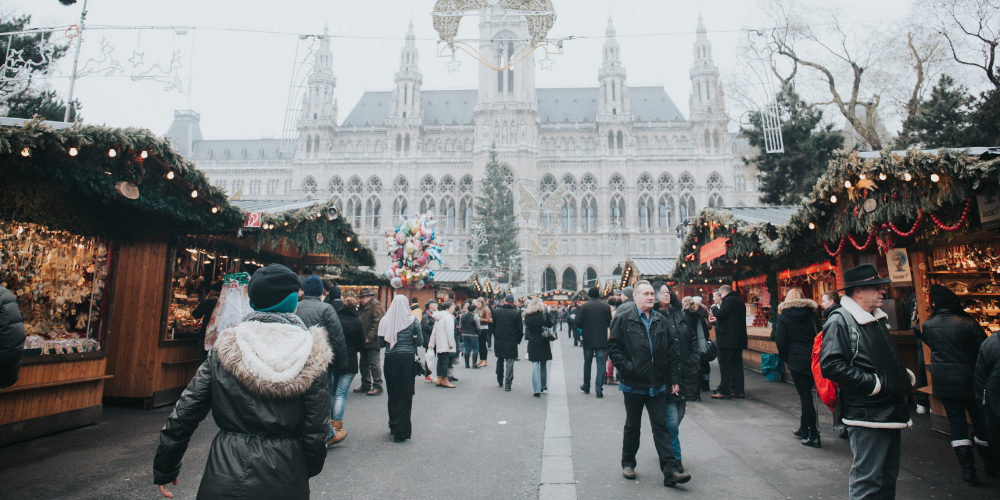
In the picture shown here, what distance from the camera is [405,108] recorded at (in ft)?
176

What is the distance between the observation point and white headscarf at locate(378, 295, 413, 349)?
5.02m

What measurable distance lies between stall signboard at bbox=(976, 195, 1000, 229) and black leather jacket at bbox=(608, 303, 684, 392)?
2846mm

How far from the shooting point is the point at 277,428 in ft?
6.31

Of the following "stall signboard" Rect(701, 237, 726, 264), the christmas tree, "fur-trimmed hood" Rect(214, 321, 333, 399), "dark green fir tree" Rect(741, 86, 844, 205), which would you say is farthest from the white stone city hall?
"fur-trimmed hood" Rect(214, 321, 333, 399)

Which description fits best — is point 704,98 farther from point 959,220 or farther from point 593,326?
point 959,220

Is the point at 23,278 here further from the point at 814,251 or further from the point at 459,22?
the point at 814,251

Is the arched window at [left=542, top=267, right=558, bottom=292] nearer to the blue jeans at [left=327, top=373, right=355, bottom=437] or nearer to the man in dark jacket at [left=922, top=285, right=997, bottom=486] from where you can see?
the blue jeans at [left=327, top=373, right=355, bottom=437]

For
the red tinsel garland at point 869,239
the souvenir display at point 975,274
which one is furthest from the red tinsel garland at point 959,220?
the souvenir display at point 975,274

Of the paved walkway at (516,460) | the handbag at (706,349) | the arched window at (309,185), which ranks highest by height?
the arched window at (309,185)

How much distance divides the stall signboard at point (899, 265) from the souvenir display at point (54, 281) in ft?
30.9

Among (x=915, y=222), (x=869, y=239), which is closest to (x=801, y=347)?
(x=915, y=222)

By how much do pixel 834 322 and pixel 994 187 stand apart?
7.62ft

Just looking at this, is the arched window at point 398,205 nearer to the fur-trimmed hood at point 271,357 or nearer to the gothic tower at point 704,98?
the gothic tower at point 704,98

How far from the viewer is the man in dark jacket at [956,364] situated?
3.81 m
